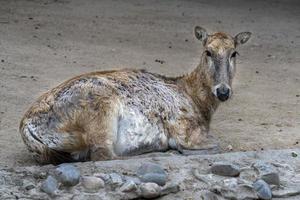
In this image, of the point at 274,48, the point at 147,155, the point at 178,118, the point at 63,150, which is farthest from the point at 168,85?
the point at 274,48

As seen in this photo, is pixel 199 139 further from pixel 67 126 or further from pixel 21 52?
pixel 21 52

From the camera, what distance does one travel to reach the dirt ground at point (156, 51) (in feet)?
23.6

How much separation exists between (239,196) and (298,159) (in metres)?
0.79

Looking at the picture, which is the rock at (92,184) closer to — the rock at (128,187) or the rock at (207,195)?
the rock at (128,187)

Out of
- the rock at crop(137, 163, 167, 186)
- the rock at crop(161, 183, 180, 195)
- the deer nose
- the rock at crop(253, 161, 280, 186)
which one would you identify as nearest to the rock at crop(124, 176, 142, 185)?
the rock at crop(137, 163, 167, 186)

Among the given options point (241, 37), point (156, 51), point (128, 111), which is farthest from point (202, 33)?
point (156, 51)

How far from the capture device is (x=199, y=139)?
6414 mm

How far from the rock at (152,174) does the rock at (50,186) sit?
60 cm

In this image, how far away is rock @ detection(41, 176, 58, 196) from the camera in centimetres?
506

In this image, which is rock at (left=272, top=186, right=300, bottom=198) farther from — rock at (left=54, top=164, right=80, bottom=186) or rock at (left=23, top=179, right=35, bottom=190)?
rock at (left=23, top=179, right=35, bottom=190)

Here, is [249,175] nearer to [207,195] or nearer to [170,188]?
[207,195]

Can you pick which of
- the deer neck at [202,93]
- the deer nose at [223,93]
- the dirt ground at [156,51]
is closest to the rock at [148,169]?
the dirt ground at [156,51]

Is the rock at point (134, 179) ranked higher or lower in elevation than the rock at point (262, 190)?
higher

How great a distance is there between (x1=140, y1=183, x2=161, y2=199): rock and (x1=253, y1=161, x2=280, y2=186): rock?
2.73 ft
